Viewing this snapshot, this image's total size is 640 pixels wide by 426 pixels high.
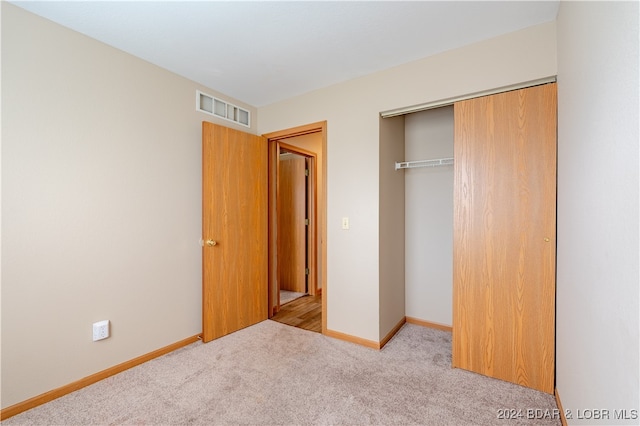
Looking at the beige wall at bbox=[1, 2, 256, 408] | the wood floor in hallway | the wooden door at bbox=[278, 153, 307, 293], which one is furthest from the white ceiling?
the wood floor in hallway

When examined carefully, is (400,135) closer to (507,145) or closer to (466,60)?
(466,60)

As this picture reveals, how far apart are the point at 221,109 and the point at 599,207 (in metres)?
3.03

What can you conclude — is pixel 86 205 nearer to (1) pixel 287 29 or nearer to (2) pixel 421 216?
(1) pixel 287 29

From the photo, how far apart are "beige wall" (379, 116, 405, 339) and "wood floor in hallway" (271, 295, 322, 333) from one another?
795mm

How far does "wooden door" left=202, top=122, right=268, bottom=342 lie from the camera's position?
268cm

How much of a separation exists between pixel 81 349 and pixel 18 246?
81 centimetres

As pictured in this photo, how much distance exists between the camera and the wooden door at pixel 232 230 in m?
2.68

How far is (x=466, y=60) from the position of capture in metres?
2.15

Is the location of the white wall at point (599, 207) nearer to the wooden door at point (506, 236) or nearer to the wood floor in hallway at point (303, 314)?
the wooden door at point (506, 236)

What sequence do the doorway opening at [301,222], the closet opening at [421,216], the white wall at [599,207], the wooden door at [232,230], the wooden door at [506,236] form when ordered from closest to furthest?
1. the white wall at [599,207]
2. the wooden door at [506,236]
3. the wooden door at [232,230]
4. the closet opening at [421,216]
5. the doorway opening at [301,222]

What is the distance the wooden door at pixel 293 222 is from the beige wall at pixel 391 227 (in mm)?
1663

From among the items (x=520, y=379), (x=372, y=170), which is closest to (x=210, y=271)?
(x=372, y=170)

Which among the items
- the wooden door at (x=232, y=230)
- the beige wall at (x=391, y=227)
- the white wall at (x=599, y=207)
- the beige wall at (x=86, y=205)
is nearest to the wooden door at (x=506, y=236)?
the white wall at (x=599, y=207)

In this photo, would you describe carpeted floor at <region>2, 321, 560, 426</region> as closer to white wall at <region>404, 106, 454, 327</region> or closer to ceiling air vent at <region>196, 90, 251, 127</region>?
white wall at <region>404, 106, 454, 327</region>
